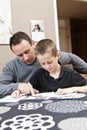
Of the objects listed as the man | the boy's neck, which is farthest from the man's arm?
the boy's neck

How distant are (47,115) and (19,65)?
3.03ft

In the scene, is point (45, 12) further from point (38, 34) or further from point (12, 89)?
point (12, 89)

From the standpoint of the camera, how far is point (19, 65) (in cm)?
162

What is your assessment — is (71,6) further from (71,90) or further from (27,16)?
(71,90)

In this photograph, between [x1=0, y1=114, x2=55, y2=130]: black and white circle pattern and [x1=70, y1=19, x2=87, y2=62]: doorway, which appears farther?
[x1=70, y1=19, x2=87, y2=62]: doorway

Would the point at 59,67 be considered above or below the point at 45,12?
below

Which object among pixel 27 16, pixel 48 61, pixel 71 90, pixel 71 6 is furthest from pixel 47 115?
pixel 71 6

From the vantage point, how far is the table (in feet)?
2.02

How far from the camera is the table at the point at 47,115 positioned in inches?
24.3

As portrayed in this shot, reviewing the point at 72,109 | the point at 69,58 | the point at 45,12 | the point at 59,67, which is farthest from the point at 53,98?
the point at 45,12

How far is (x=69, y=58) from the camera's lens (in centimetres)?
179

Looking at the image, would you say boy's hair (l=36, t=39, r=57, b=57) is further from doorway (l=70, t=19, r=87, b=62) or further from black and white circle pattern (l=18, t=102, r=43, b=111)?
doorway (l=70, t=19, r=87, b=62)

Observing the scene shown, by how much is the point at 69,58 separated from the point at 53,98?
830 millimetres

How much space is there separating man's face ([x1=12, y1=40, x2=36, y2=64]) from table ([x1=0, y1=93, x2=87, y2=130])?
58 cm
